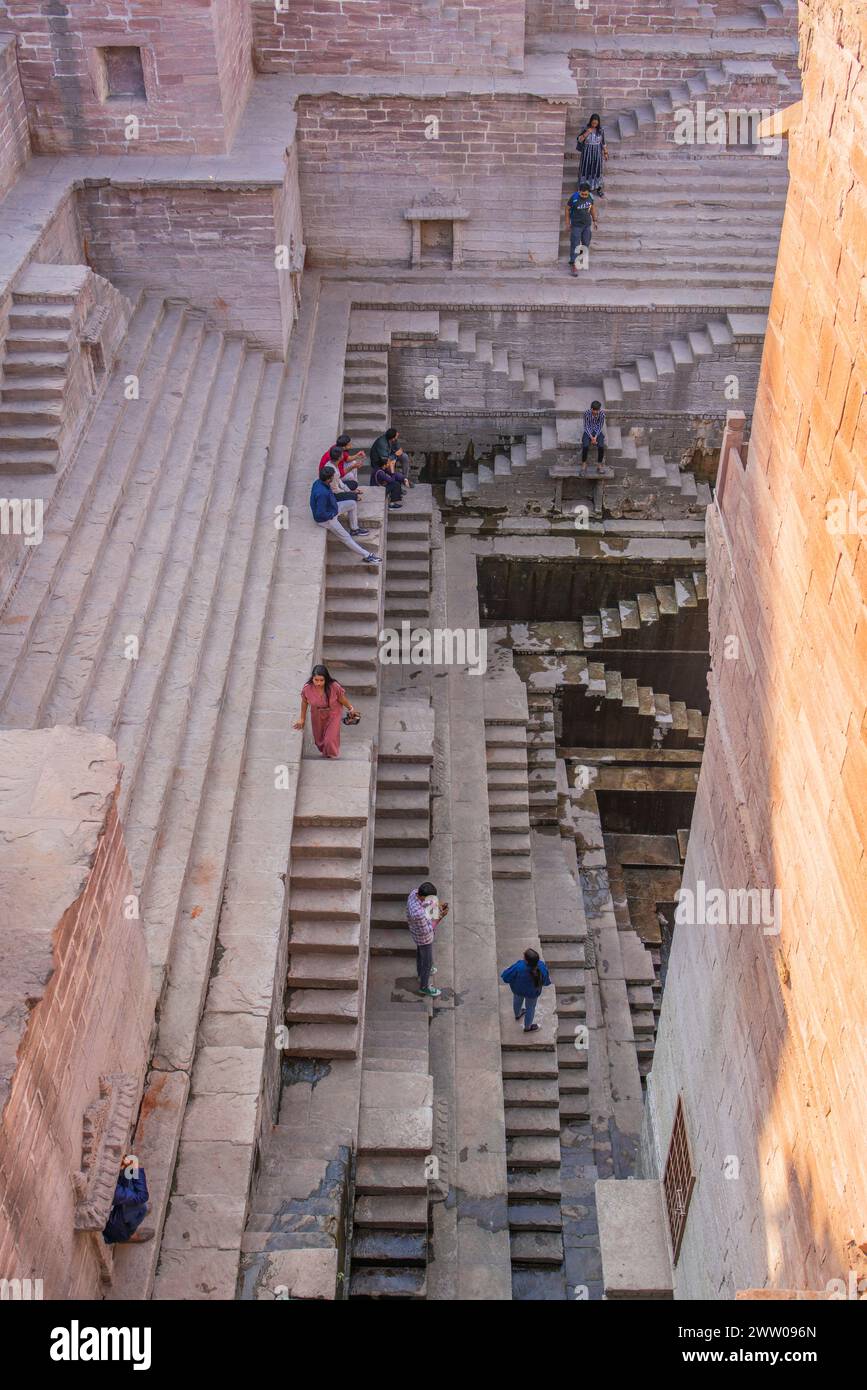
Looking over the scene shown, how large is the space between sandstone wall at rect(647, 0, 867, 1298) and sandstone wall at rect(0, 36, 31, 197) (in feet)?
29.6

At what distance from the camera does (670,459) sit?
16.9 m

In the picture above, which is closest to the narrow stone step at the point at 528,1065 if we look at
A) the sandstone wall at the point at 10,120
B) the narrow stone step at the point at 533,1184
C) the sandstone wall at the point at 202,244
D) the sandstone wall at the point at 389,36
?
the narrow stone step at the point at 533,1184

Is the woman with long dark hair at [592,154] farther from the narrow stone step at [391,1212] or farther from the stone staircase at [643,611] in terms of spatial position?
the narrow stone step at [391,1212]

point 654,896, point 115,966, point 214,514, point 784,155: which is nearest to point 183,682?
point 214,514

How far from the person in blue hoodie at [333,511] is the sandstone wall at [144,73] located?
4433 mm

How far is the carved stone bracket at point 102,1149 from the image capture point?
650 cm

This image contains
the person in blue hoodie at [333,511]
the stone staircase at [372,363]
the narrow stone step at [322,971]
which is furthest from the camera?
the stone staircase at [372,363]

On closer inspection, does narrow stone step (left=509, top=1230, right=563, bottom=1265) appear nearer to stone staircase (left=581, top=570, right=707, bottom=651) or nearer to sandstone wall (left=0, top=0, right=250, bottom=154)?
stone staircase (left=581, top=570, right=707, bottom=651)

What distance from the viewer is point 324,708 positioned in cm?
1044

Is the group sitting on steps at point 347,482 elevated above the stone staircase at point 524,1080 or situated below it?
above

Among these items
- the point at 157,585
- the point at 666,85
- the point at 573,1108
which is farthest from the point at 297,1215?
the point at 666,85

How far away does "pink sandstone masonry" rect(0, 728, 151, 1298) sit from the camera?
5.72 m

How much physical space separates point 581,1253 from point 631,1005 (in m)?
3.48
